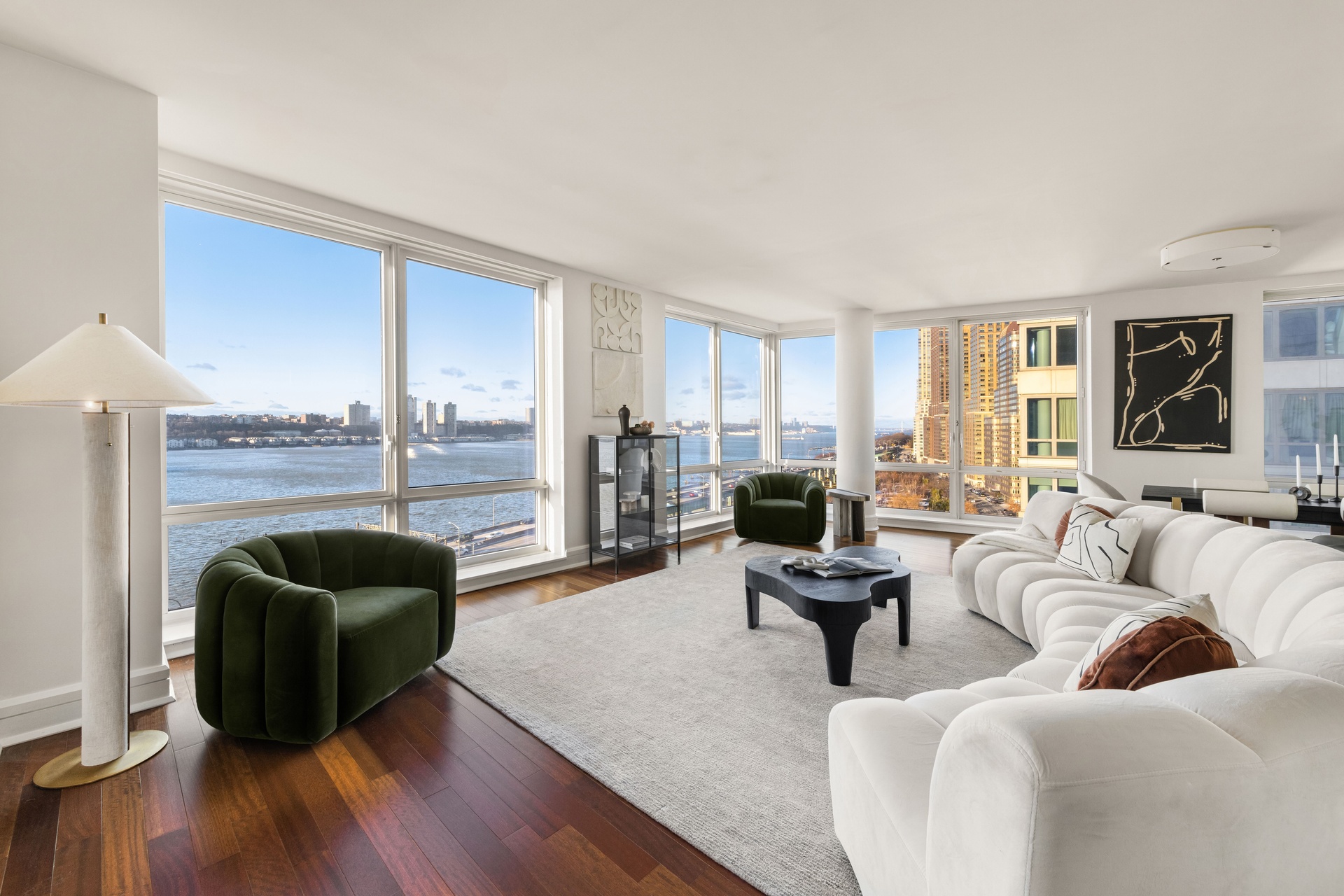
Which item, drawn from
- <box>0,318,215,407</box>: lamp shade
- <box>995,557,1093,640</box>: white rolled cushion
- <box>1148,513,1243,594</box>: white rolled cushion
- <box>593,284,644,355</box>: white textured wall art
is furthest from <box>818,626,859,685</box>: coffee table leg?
<box>593,284,644,355</box>: white textured wall art

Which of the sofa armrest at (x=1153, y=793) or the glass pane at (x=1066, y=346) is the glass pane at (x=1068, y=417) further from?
the sofa armrest at (x=1153, y=793)

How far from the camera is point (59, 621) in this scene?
7.55ft

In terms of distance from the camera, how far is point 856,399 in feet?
21.7

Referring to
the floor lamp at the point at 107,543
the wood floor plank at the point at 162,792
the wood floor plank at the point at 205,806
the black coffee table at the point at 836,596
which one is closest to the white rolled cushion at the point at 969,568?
the black coffee table at the point at 836,596

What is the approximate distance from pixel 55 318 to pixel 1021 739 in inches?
135

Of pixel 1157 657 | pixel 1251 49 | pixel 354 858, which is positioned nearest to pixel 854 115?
pixel 1251 49

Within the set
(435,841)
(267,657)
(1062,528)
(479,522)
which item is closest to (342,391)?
(479,522)

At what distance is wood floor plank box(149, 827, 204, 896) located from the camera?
1.52m

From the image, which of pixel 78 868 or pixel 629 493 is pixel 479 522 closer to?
pixel 629 493

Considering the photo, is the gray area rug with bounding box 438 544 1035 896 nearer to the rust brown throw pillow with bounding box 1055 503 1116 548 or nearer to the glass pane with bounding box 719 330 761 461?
the rust brown throw pillow with bounding box 1055 503 1116 548

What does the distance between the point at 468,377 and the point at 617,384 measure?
4.73 feet

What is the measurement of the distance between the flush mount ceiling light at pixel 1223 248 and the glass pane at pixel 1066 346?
79.2 inches

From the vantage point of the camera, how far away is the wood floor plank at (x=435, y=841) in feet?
5.04

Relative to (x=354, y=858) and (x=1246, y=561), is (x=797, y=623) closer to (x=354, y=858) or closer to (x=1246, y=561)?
(x=1246, y=561)
